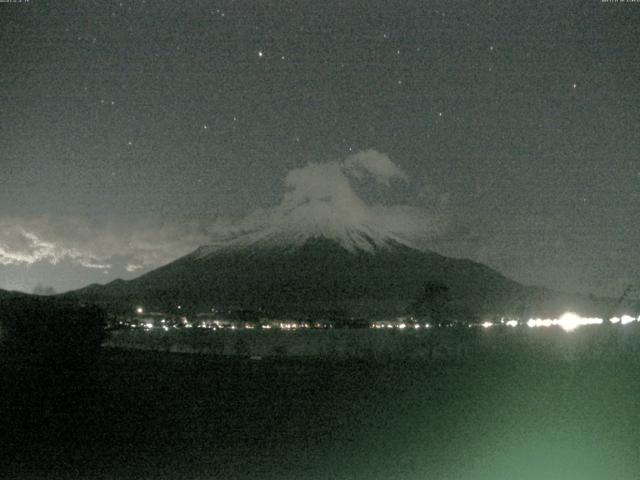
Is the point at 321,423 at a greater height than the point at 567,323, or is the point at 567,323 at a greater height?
the point at 567,323

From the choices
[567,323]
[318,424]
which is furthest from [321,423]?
[567,323]

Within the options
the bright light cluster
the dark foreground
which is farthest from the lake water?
the bright light cluster

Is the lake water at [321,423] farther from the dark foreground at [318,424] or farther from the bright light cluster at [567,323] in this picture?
the bright light cluster at [567,323]

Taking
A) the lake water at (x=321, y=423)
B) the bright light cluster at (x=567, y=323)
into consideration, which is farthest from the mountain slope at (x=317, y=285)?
the lake water at (x=321, y=423)

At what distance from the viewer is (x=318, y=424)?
14.9m

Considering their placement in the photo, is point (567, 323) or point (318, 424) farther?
point (567, 323)

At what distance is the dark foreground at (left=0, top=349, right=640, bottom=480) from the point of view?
37.2ft

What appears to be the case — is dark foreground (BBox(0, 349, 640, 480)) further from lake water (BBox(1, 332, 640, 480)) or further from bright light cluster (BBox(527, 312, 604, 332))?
bright light cluster (BBox(527, 312, 604, 332))

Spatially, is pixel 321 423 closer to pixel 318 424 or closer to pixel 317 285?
pixel 318 424

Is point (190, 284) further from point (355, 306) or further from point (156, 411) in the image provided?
point (156, 411)

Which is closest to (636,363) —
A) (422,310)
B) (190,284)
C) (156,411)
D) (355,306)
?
(156,411)

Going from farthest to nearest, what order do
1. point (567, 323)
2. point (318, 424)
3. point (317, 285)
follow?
point (317, 285), point (567, 323), point (318, 424)

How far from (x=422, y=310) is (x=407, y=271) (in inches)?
2403

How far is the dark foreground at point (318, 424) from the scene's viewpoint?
1134 centimetres
